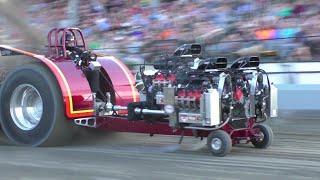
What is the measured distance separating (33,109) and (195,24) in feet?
24.6

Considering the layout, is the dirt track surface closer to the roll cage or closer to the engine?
the engine

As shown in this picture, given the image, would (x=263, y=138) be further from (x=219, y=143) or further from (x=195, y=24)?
(x=195, y=24)

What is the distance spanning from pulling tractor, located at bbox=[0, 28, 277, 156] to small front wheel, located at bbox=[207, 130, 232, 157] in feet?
0.04

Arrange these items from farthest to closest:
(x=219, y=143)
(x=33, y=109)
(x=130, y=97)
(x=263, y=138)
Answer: (x=130, y=97) < (x=33, y=109) < (x=263, y=138) < (x=219, y=143)

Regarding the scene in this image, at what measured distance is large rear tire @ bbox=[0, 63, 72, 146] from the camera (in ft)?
25.1

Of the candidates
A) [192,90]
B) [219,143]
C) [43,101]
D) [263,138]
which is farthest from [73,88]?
Answer: [263,138]

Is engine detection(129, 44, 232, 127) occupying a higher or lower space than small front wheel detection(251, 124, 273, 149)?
higher

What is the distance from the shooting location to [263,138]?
287 inches

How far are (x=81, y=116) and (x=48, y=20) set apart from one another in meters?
10.8

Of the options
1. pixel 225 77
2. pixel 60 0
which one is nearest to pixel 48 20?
pixel 60 0

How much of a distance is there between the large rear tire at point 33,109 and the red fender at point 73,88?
0.08 metres

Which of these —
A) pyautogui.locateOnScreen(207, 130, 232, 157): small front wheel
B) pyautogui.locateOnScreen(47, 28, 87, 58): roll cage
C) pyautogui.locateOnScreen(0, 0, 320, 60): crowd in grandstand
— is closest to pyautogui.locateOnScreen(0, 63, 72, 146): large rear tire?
pyautogui.locateOnScreen(47, 28, 87, 58): roll cage

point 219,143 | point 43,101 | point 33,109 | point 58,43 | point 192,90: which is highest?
point 58,43

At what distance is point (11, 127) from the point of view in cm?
807
